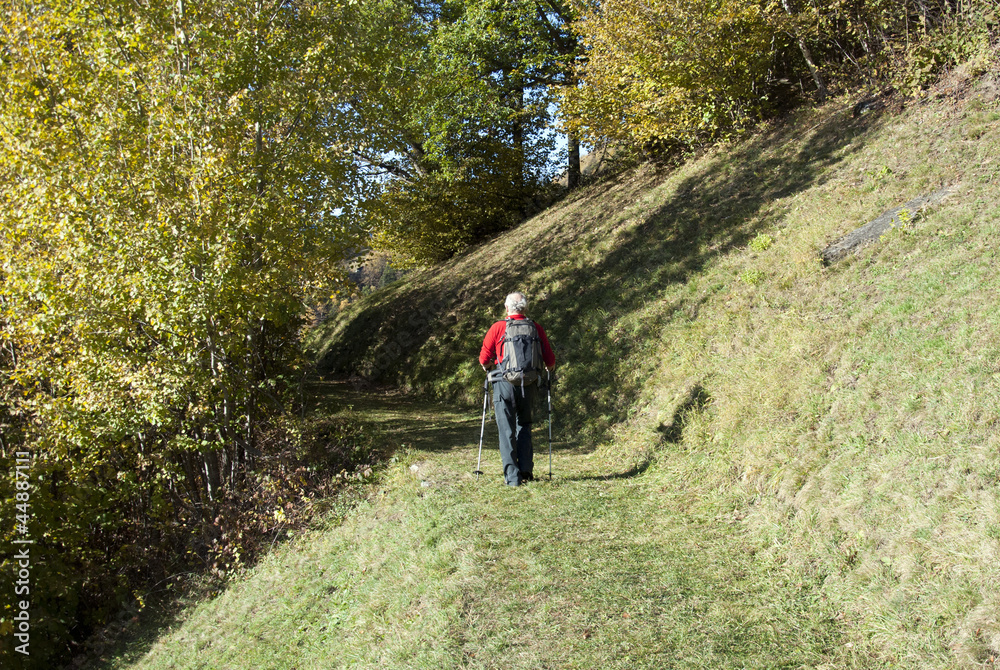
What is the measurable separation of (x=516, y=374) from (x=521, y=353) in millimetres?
228

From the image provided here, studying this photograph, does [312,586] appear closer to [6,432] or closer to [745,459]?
[745,459]

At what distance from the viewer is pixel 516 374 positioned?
22.2ft

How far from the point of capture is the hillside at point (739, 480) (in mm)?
4289

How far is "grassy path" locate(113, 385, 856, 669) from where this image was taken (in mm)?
4332

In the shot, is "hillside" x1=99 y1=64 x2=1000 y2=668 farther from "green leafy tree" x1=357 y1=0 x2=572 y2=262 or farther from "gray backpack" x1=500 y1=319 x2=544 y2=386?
"green leafy tree" x1=357 y1=0 x2=572 y2=262

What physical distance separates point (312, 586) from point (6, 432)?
5.52 meters

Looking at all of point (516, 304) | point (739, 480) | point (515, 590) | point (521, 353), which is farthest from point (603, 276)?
point (515, 590)

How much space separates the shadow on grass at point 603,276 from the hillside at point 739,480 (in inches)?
3.4

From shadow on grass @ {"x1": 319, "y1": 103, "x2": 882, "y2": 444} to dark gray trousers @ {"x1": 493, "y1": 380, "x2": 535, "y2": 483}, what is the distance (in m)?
1.89

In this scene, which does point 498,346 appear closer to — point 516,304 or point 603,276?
point 516,304

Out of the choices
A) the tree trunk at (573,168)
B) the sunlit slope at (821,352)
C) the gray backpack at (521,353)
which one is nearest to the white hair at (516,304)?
the gray backpack at (521,353)

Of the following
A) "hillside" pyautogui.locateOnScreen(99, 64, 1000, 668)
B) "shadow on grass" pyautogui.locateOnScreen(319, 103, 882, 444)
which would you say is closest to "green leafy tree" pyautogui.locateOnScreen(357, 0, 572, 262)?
"shadow on grass" pyautogui.locateOnScreen(319, 103, 882, 444)

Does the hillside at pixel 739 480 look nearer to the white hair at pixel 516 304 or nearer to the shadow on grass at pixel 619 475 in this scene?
the shadow on grass at pixel 619 475

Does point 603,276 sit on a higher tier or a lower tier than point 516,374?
higher
